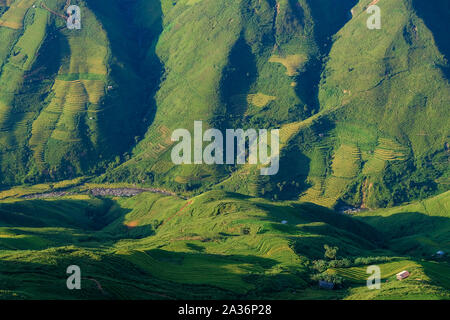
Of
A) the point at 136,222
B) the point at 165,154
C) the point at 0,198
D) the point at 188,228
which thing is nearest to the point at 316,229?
the point at 188,228

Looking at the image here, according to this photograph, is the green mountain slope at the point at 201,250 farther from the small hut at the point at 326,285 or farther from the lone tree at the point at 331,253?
the lone tree at the point at 331,253

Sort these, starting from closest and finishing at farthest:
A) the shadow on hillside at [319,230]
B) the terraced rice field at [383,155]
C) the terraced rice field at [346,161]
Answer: the shadow on hillside at [319,230] < the terraced rice field at [383,155] < the terraced rice field at [346,161]

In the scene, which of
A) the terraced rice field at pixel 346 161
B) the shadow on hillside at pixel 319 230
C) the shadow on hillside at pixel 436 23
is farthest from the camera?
the shadow on hillside at pixel 436 23

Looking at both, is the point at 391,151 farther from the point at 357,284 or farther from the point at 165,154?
the point at 357,284

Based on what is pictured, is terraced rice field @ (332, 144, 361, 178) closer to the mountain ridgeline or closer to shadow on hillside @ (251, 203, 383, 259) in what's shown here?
the mountain ridgeline

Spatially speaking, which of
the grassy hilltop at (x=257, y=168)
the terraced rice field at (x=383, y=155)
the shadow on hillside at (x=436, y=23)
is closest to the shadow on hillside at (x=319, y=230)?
the grassy hilltop at (x=257, y=168)

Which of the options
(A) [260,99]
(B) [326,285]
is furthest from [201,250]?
(A) [260,99]

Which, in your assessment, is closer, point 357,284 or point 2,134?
point 357,284

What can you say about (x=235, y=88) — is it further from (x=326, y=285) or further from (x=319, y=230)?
(x=326, y=285)

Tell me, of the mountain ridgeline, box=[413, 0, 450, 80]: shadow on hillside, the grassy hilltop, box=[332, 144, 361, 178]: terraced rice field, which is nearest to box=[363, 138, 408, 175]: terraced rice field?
the mountain ridgeline

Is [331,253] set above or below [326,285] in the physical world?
above

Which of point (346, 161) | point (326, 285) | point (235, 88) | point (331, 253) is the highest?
point (235, 88)
